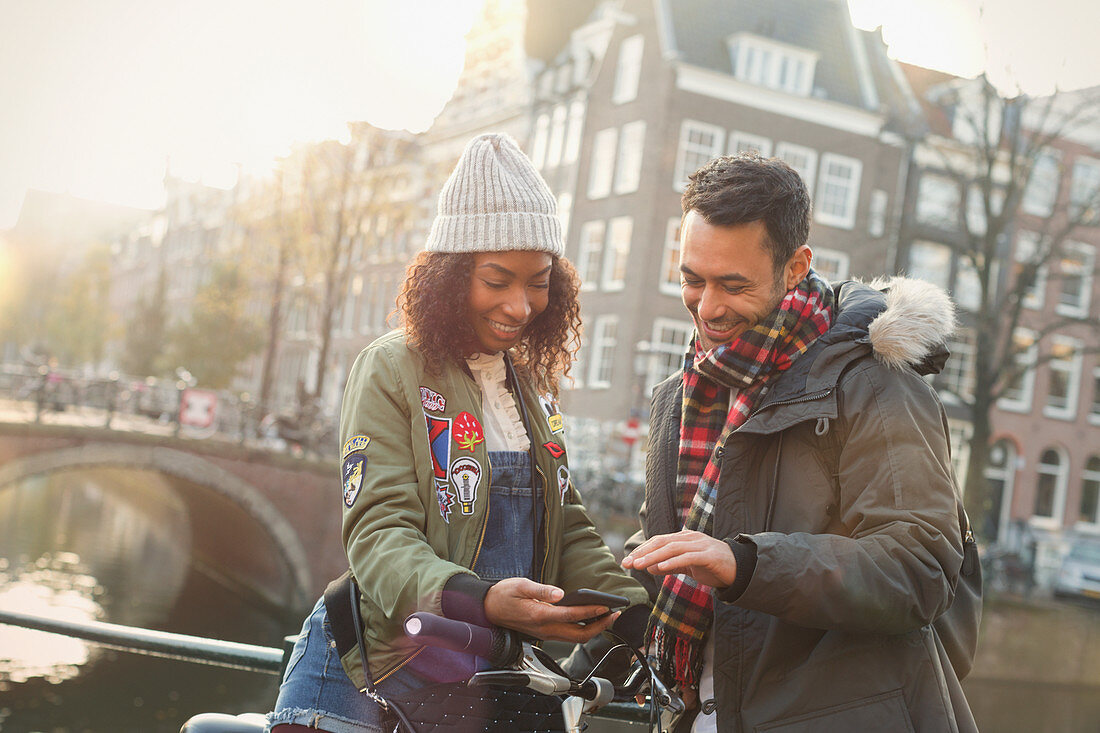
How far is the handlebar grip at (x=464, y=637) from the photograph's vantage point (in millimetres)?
1333

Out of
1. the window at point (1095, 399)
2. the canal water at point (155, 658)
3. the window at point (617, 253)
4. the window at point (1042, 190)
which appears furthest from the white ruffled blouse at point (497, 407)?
the window at point (1095, 399)

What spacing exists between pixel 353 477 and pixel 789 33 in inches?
952

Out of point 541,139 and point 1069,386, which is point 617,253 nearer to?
point 541,139

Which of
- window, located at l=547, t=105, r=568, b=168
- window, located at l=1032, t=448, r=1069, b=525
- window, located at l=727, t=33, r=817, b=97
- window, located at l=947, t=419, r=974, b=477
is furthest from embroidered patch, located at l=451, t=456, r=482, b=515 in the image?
window, located at l=1032, t=448, r=1069, b=525

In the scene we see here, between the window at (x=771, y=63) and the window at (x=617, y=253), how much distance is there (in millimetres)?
4022

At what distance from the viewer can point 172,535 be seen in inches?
861

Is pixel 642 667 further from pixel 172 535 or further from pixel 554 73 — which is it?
pixel 554 73

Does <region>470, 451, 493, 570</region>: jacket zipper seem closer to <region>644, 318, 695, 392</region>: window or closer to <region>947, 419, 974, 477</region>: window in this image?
<region>644, 318, 695, 392</region>: window

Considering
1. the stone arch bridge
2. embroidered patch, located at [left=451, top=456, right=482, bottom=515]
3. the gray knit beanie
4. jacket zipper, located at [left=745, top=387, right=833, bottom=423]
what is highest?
the gray knit beanie

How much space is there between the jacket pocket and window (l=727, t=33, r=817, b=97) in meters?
22.5

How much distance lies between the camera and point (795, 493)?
1718 millimetres

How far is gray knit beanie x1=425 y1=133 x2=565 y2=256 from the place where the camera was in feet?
5.94

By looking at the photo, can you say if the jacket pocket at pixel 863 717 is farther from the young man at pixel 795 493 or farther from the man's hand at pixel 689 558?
the man's hand at pixel 689 558

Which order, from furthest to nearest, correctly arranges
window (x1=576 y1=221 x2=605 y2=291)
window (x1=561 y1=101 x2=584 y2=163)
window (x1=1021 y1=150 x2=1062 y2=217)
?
window (x1=561 y1=101 x2=584 y2=163) → window (x1=576 y1=221 x2=605 y2=291) → window (x1=1021 y1=150 x2=1062 y2=217)
